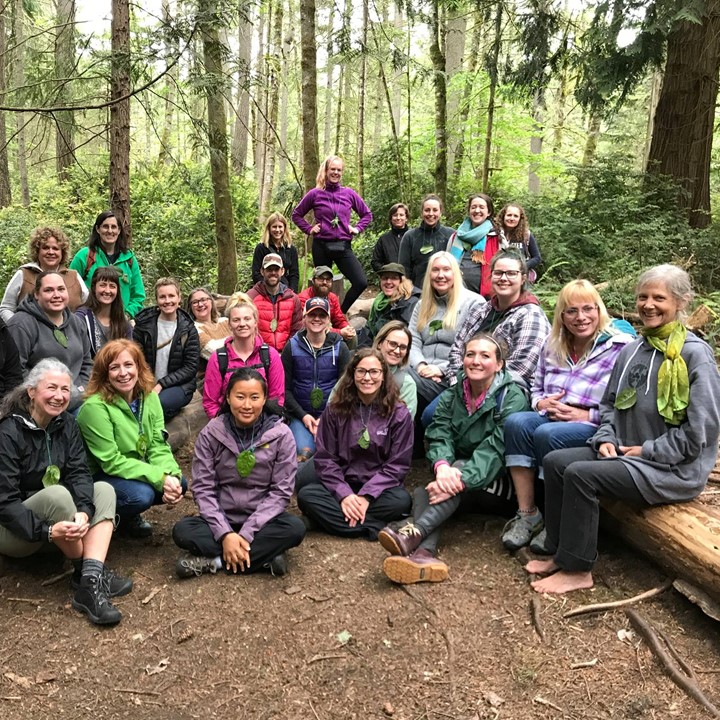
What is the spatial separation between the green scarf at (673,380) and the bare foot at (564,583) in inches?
42.4

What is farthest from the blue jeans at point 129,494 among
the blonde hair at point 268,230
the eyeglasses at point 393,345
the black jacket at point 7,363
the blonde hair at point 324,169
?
the blonde hair at point 324,169

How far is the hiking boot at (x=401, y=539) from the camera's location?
386 cm

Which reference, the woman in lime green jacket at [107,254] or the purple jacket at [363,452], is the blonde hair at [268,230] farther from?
the purple jacket at [363,452]

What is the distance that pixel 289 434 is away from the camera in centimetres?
420

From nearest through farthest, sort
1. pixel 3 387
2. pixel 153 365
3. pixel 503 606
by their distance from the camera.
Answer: pixel 503 606 < pixel 3 387 < pixel 153 365

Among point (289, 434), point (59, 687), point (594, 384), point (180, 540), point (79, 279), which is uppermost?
point (79, 279)

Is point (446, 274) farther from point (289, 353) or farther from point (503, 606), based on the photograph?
point (503, 606)

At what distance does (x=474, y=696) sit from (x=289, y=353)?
11.2ft

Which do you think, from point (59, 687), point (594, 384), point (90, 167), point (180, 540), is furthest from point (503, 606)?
point (90, 167)

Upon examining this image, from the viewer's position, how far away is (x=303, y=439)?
5.48 metres

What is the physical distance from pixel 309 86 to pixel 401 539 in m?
7.84

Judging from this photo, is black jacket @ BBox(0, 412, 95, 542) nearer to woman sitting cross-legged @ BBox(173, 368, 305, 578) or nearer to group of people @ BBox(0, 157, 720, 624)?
group of people @ BBox(0, 157, 720, 624)

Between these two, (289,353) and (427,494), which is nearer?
(427,494)

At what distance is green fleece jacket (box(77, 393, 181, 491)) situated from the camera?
13.6 ft
